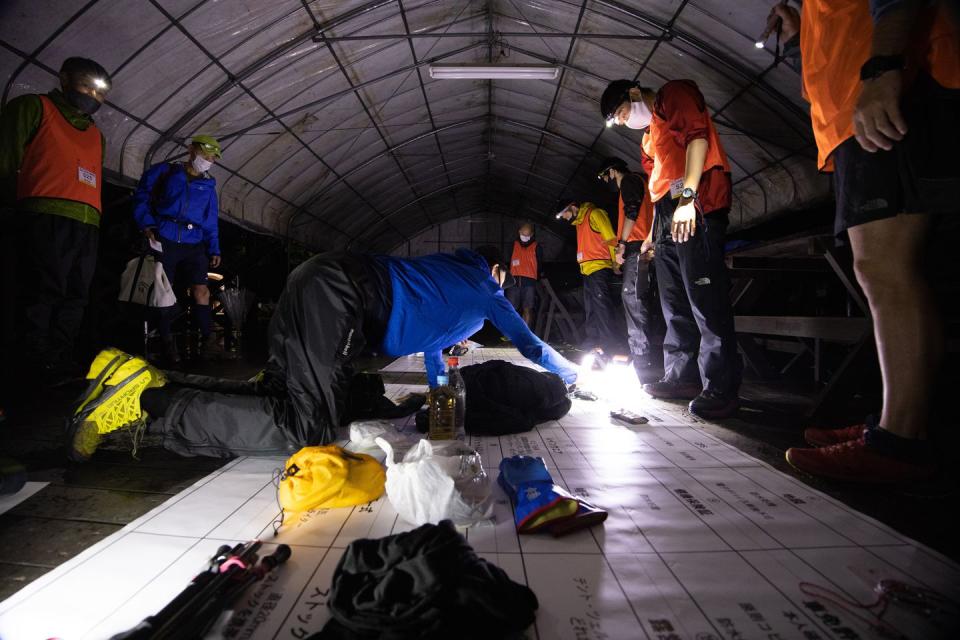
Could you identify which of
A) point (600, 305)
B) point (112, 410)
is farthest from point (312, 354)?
point (600, 305)

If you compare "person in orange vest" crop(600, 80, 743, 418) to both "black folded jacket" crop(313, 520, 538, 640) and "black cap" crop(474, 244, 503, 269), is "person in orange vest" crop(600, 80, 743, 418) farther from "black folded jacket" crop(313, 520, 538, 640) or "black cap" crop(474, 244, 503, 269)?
"black folded jacket" crop(313, 520, 538, 640)

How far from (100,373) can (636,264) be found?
365 centimetres

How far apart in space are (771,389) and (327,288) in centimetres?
325

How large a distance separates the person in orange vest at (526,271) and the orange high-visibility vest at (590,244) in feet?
6.21

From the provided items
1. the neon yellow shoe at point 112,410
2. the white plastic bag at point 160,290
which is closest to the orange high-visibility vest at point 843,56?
the neon yellow shoe at point 112,410

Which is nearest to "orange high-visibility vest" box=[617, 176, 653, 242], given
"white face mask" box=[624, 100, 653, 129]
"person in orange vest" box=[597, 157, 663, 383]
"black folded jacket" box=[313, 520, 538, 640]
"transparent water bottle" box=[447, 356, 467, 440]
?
"person in orange vest" box=[597, 157, 663, 383]

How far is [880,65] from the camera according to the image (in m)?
1.10

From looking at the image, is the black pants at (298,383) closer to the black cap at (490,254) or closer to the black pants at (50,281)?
the black cap at (490,254)

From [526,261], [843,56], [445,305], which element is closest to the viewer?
[843,56]

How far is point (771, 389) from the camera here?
9.80ft

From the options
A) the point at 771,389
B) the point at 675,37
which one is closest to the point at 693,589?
the point at 771,389

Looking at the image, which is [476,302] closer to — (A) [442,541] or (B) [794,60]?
(A) [442,541]

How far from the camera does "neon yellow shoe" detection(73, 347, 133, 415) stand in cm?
153

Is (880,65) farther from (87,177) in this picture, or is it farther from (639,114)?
(87,177)
